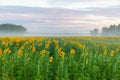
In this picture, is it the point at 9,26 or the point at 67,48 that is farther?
the point at 9,26

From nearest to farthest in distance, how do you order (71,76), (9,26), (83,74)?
(83,74)
(71,76)
(9,26)

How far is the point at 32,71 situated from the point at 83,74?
161 centimetres

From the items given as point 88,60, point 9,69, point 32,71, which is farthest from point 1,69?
point 88,60

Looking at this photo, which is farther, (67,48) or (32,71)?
(67,48)

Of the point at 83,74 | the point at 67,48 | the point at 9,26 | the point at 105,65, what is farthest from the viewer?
the point at 9,26

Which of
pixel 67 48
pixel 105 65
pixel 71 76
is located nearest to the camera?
pixel 71 76

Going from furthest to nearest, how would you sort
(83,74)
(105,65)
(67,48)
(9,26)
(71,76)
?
(9,26)
(67,48)
(105,65)
(71,76)
(83,74)

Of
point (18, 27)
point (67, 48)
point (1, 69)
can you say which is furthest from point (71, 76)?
point (18, 27)

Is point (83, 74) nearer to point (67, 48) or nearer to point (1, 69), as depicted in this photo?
point (1, 69)

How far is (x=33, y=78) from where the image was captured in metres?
9.18

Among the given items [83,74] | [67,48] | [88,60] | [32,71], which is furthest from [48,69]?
[67,48]

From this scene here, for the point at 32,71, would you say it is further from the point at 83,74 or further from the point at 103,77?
the point at 103,77

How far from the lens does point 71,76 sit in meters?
9.70

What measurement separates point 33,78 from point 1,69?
3.71ft
